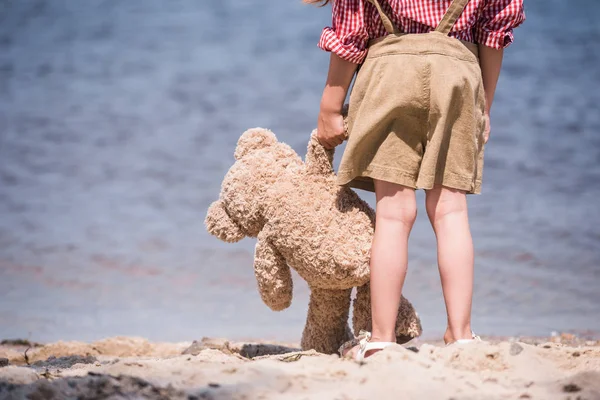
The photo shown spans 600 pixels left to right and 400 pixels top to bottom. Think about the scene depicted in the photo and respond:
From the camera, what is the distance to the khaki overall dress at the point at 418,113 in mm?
1791

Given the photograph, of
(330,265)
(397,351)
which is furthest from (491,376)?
(330,265)

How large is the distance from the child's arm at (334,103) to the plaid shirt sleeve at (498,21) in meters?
0.37

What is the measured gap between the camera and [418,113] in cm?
182

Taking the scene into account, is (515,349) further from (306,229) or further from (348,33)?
(348,33)

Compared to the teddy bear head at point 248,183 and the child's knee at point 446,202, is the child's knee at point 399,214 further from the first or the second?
the teddy bear head at point 248,183

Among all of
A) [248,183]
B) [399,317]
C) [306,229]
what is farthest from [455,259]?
[248,183]

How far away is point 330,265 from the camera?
1908 mm

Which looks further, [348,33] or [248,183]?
[248,183]

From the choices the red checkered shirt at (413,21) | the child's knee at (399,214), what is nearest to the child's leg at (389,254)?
the child's knee at (399,214)

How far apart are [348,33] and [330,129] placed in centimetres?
28

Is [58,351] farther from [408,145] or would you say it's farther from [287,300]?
[408,145]

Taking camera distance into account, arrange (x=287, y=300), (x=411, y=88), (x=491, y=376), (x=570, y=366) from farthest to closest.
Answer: (x=287, y=300), (x=411, y=88), (x=570, y=366), (x=491, y=376)

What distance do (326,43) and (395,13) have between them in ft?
0.67

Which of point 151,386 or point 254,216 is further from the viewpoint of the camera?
point 254,216
